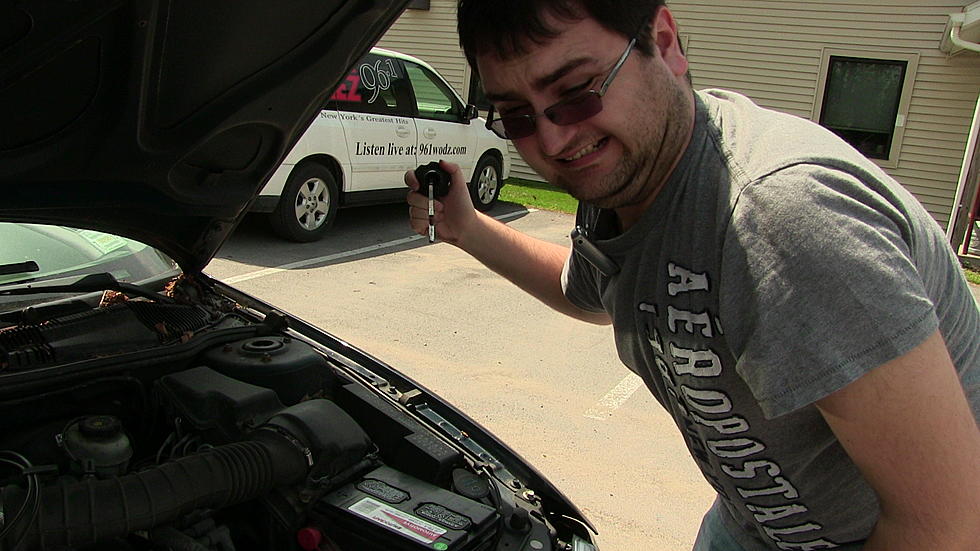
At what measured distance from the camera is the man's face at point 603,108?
4.56ft

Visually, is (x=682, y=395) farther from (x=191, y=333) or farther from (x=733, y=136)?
(x=191, y=333)

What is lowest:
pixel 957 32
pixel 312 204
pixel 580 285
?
pixel 312 204

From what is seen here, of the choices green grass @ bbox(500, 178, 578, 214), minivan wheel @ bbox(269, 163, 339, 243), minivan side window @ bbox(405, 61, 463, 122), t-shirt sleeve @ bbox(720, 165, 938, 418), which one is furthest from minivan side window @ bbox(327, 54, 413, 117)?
t-shirt sleeve @ bbox(720, 165, 938, 418)

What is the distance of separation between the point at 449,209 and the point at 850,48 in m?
10.3

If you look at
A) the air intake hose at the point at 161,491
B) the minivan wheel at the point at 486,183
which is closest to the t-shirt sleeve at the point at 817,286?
the air intake hose at the point at 161,491

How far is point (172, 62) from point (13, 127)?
1.33ft

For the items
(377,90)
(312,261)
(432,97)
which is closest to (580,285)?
(312,261)

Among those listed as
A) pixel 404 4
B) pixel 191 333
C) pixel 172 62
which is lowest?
pixel 191 333

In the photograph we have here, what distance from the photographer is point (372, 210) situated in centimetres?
952

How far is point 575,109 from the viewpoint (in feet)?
4.65

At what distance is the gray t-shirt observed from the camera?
114 centimetres

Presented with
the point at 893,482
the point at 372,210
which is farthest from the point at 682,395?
the point at 372,210

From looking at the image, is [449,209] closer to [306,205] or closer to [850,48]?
[306,205]

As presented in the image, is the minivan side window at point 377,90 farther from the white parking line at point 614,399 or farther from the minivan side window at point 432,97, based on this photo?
the white parking line at point 614,399
